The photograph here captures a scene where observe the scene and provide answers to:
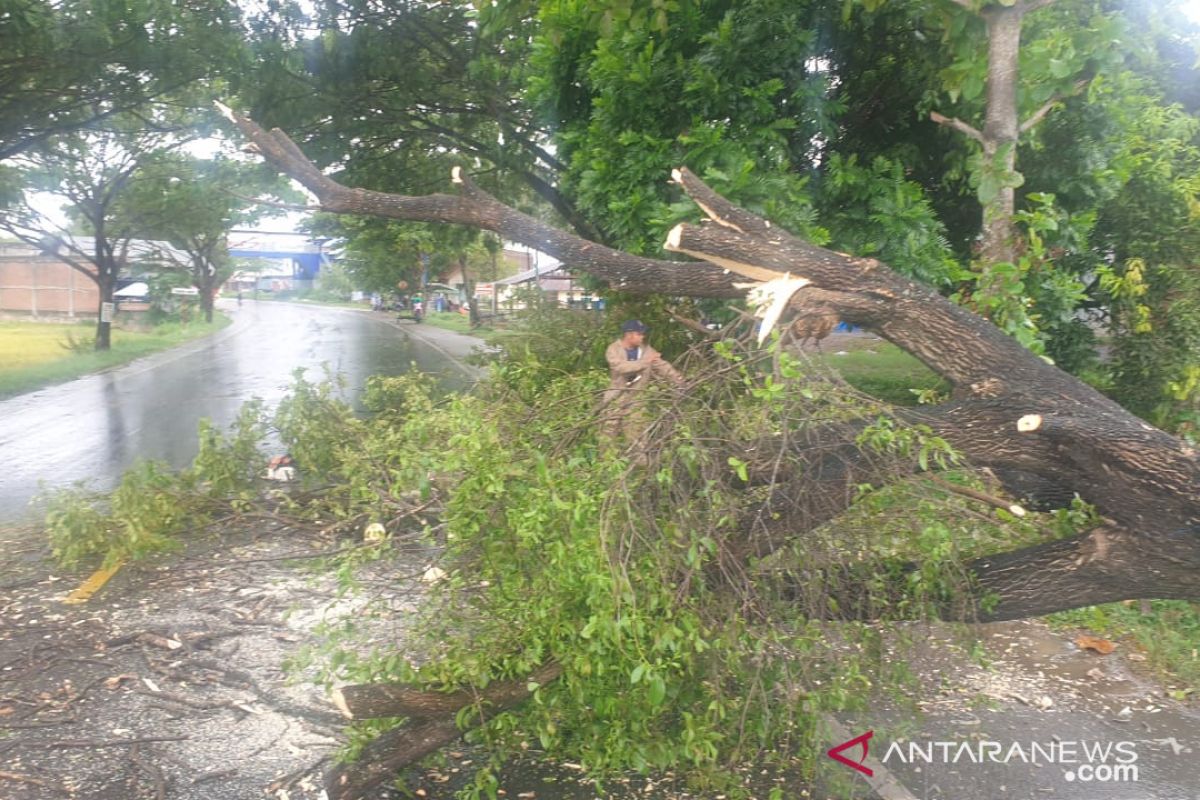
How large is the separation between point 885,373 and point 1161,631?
9.10m

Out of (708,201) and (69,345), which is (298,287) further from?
(708,201)

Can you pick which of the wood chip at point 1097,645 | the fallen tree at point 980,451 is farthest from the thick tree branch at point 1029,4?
the wood chip at point 1097,645

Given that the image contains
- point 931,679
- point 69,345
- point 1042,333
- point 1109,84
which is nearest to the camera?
point 931,679

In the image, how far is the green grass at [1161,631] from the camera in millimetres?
4902

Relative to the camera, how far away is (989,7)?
500 centimetres

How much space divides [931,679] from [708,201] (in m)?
2.82

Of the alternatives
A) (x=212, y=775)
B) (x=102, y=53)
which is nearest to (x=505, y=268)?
(x=102, y=53)

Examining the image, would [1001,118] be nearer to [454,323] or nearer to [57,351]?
[57,351]

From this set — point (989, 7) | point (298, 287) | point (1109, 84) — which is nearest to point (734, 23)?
point (989, 7)

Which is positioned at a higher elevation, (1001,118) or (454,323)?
(1001,118)

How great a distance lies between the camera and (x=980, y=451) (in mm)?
3340

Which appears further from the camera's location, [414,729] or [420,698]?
[414,729]

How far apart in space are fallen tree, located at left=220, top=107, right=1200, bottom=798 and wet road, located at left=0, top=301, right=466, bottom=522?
454 cm

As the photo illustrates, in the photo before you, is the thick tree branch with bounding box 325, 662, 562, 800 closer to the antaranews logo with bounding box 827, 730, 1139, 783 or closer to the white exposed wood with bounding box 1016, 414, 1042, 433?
the antaranews logo with bounding box 827, 730, 1139, 783
